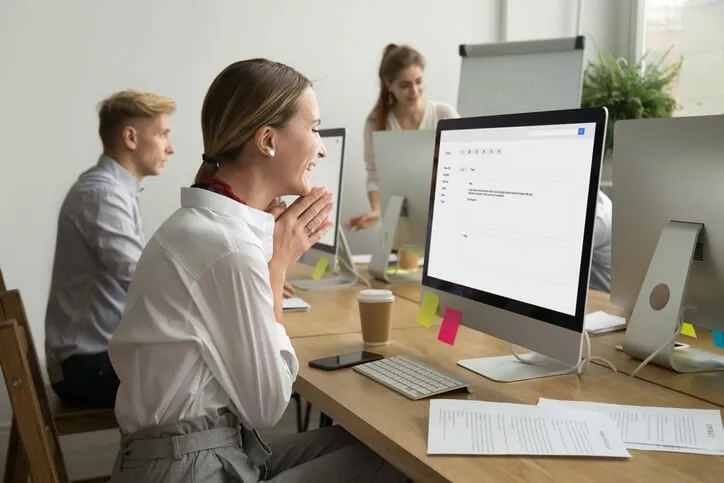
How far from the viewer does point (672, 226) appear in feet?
5.02

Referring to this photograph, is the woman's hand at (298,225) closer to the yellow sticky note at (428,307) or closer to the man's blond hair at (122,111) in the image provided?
the yellow sticky note at (428,307)

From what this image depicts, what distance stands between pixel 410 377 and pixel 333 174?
1101mm

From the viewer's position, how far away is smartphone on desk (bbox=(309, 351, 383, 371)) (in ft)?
5.18

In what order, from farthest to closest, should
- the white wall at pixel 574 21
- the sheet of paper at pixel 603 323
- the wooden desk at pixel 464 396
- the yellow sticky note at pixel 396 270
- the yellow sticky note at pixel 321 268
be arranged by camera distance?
the white wall at pixel 574 21, the yellow sticky note at pixel 396 270, the yellow sticky note at pixel 321 268, the sheet of paper at pixel 603 323, the wooden desk at pixel 464 396

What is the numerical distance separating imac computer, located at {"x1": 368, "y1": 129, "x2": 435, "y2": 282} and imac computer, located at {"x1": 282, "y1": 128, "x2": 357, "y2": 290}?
108 mm

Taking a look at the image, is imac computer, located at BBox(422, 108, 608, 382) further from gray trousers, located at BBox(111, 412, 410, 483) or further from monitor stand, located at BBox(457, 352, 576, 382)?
gray trousers, located at BBox(111, 412, 410, 483)

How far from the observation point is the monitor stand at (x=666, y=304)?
1.50 meters

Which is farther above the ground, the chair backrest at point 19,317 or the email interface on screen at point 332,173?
the email interface on screen at point 332,173

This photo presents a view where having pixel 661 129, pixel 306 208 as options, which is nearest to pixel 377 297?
pixel 306 208

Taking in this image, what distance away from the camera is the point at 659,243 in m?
1.55

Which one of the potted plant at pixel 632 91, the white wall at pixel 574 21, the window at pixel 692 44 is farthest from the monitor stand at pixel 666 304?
the white wall at pixel 574 21

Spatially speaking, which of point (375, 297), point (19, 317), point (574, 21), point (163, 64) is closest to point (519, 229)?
point (375, 297)

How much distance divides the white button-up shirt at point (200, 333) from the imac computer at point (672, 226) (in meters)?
0.77

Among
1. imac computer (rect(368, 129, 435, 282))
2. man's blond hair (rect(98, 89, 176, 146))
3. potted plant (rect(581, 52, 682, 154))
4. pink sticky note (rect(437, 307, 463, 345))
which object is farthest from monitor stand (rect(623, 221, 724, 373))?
potted plant (rect(581, 52, 682, 154))
